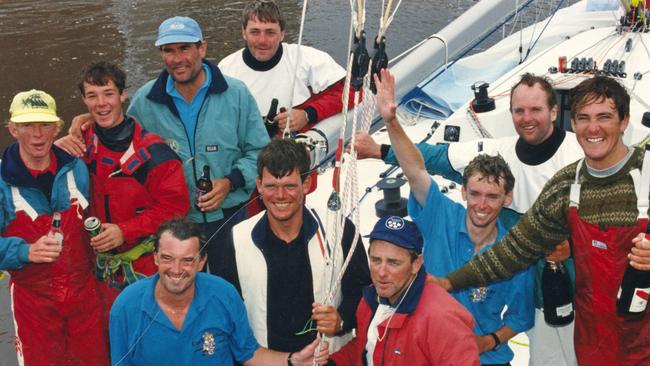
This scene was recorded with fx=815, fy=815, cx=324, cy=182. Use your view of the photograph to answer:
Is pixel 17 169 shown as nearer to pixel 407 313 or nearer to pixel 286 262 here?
pixel 286 262

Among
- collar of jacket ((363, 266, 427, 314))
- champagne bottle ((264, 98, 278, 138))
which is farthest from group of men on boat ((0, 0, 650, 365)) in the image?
champagne bottle ((264, 98, 278, 138))

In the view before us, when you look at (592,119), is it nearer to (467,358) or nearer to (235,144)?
(467,358)

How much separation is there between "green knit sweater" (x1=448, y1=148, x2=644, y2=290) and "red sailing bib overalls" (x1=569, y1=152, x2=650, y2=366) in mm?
28

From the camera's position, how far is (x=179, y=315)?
3.19 meters

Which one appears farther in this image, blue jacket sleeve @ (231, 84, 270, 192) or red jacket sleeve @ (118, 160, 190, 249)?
blue jacket sleeve @ (231, 84, 270, 192)

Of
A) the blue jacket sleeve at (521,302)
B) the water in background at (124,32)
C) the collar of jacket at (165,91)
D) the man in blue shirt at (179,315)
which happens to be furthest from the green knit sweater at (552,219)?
the water in background at (124,32)

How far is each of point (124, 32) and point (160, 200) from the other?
13.4 metres

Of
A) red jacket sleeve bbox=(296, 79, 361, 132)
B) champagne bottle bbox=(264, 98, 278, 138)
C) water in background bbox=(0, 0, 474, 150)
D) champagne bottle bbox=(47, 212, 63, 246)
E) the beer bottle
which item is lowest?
champagne bottle bbox=(47, 212, 63, 246)

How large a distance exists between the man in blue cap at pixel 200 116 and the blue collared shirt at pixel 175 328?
0.85 m

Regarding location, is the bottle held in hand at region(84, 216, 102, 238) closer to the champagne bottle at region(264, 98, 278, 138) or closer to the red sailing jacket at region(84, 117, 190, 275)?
the red sailing jacket at region(84, 117, 190, 275)

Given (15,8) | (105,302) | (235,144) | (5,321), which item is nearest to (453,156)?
(235,144)

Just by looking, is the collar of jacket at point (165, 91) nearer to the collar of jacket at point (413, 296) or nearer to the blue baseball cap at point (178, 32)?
the blue baseball cap at point (178, 32)

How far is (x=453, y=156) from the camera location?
13.2ft

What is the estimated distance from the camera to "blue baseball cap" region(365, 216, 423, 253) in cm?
274
